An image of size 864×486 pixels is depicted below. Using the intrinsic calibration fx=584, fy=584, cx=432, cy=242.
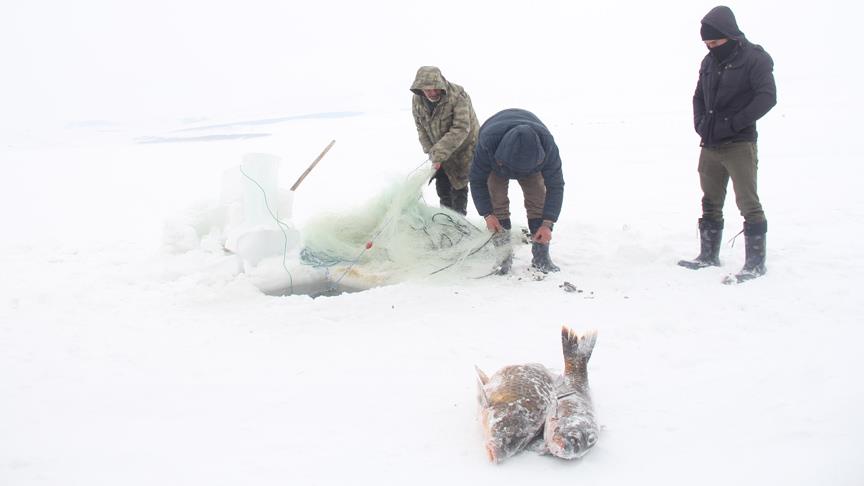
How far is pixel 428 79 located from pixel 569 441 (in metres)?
2.99

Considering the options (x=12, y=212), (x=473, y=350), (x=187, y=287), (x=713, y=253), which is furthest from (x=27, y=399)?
(x=12, y=212)

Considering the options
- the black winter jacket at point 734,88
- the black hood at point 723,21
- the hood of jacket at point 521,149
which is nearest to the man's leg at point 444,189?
the hood of jacket at point 521,149

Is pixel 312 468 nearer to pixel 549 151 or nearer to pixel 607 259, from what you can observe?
pixel 549 151

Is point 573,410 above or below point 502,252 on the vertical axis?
above

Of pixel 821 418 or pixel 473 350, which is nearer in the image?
pixel 821 418

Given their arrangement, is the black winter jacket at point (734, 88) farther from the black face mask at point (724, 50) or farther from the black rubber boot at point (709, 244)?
the black rubber boot at point (709, 244)

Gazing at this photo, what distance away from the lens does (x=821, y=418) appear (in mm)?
2295

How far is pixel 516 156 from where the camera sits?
3672 mm

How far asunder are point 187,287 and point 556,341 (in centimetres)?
253

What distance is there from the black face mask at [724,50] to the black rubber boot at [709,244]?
3.57ft

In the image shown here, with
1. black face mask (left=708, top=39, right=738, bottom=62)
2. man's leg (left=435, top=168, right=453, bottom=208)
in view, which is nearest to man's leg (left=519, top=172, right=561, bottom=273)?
man's leg (left=435, top=168, right=453, bottom=208)

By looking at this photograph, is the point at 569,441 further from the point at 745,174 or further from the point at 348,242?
the point at 348,242

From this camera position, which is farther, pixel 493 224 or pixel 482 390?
pixel 493 224

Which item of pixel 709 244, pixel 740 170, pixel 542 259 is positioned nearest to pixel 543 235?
pixel 542 259
